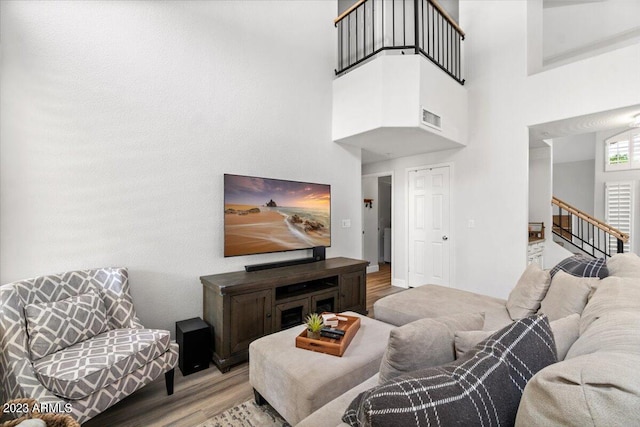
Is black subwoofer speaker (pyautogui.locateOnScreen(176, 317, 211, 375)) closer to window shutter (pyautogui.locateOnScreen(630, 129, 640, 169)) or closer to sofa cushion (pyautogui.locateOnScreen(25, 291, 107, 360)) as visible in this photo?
sofa cushion (pyautogui.locateOnScreen(25, 291, 107, 360))

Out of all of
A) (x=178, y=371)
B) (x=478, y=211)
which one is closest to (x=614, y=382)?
(x=178, y=371)

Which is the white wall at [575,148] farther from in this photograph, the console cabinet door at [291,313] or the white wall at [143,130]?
the console cabinet door at [291,313]

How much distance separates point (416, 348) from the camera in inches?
37.5

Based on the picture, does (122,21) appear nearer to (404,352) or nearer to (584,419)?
(404,352)

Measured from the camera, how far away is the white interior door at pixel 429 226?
4.42 meters

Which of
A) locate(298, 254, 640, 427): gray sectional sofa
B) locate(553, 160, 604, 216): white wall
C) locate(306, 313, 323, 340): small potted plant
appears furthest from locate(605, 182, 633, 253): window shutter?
locate(306, 313, 323, 340): small potted plant

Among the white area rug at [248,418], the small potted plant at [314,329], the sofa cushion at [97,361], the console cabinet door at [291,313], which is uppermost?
the small potted plant at [314,329]

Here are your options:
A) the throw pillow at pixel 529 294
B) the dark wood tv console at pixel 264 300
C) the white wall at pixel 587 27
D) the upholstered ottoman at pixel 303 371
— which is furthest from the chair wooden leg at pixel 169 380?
the white wall at pixel 587 27

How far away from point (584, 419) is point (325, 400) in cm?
116

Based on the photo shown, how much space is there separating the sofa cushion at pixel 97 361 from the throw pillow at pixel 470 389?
1633 millimetres

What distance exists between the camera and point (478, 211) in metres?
4.03

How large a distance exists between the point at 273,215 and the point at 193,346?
1.47 metres

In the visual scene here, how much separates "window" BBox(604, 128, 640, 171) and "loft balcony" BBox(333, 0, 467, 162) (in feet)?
12.7

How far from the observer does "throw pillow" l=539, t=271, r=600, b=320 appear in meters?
1.77
